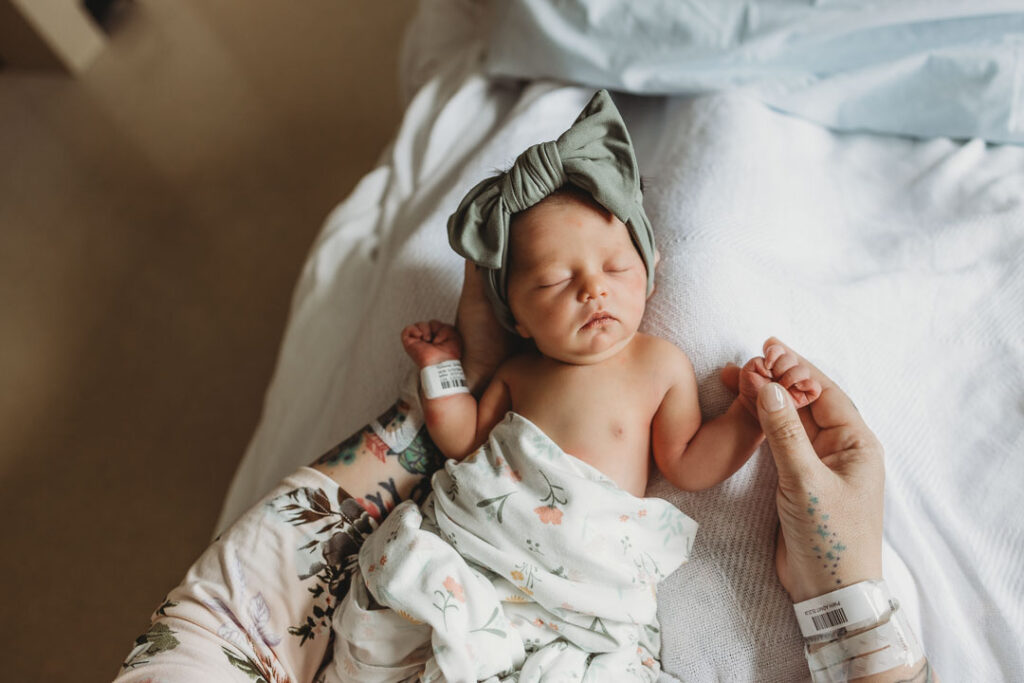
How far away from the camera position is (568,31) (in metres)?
1.32

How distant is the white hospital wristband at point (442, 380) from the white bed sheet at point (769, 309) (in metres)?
0.15

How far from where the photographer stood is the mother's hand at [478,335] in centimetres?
103

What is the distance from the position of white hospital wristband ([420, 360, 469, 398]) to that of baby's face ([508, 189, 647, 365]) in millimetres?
125

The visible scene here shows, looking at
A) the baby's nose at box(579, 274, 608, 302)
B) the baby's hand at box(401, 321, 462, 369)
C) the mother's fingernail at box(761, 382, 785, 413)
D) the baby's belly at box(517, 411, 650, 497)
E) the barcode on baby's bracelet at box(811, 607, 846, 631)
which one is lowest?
the barcode on baby's bracelet at box(811, 607, 846, 631)

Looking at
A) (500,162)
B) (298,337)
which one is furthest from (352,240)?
(500,162)

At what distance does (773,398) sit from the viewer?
32.5 inches

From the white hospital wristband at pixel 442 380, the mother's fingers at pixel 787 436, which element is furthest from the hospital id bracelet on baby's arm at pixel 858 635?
the white hospital wristband at pixel 442 380

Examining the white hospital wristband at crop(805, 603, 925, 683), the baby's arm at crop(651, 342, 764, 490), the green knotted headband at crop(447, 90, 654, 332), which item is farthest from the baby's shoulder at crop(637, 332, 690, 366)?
the white hospital wristband at crop(805, 603, 925, 683)

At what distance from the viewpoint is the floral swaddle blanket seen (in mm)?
826

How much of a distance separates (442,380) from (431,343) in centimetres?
7

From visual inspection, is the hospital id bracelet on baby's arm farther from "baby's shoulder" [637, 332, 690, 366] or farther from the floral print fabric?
the floral print fabric

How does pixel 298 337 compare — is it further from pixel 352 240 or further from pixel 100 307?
pixel 100 307

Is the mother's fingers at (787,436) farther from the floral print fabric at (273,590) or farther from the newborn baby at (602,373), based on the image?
the floral print fabric at (273,590)

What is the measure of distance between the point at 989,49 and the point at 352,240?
1067 mm
